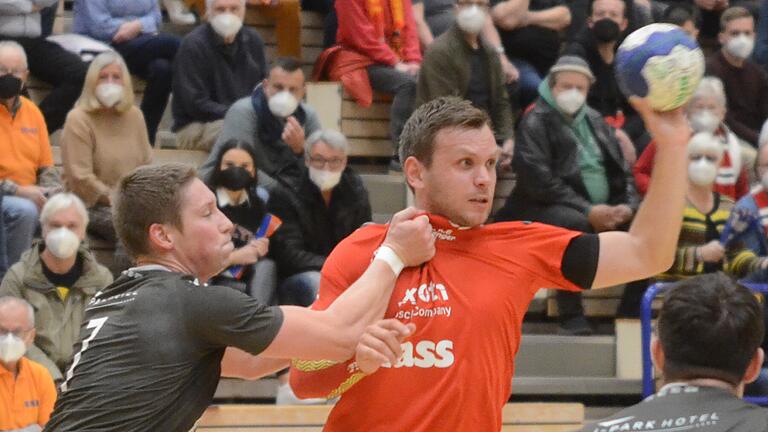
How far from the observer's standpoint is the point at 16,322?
767 centimetres

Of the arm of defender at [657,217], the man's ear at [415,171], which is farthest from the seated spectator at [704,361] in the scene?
the man's ear at [415,171]

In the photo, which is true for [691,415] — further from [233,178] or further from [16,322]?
[233,178]

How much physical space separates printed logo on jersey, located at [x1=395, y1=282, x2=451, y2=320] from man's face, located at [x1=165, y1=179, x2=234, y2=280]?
20.7 inches

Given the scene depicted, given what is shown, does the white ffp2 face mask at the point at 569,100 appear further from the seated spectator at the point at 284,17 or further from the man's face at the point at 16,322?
the man's face at the point at 16,322

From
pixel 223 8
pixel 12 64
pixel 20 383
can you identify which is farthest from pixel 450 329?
pixel 223 8

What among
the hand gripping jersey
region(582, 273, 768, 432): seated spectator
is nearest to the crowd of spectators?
the hand gripping jersey

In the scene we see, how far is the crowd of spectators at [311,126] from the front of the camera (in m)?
8.54

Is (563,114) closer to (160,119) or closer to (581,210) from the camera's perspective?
(581,210)

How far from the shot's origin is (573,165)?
9.12 m

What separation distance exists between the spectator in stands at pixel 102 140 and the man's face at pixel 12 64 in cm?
40

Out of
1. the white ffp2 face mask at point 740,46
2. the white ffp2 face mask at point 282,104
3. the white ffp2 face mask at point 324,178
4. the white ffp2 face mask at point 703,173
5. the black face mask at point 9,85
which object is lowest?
the white ffp2 face mask at point 324,178

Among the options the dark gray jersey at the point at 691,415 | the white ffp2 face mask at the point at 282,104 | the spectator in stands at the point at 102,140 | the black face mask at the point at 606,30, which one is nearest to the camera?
the dark gray jersey at the point at 691,415

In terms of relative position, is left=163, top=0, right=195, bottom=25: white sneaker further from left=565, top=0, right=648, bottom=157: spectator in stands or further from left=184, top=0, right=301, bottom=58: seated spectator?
left=565, top=0, right=648, bottom=157: spectator in stands

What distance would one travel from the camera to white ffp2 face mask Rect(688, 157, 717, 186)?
9.06m
